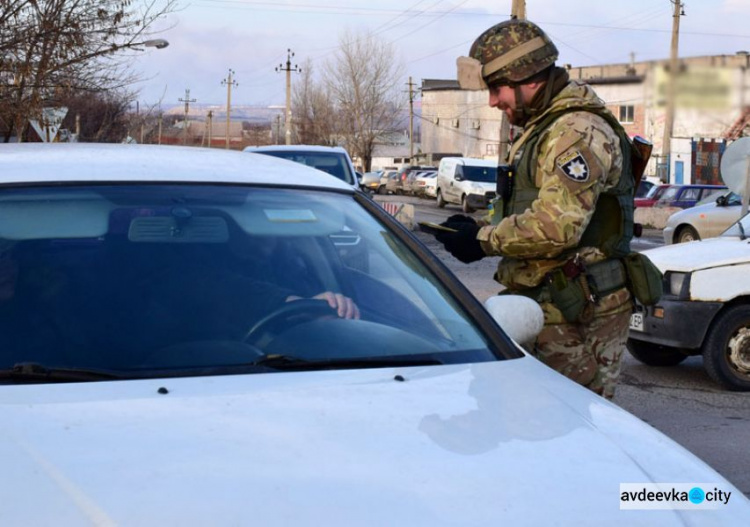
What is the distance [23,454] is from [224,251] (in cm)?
112

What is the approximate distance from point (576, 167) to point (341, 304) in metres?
1.03

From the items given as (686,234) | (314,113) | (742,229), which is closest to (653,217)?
(686,234)

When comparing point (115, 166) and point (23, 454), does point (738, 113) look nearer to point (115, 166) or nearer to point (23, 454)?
point (115, 166)

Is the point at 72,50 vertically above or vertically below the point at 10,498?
above

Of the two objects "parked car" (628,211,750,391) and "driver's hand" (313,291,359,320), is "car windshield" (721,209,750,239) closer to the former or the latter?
"parked car" (628,211,750,391)

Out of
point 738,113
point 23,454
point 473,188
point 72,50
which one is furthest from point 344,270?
point 473,188

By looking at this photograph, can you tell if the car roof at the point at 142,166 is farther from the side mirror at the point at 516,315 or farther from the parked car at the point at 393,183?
the parked car at the point at 393,183

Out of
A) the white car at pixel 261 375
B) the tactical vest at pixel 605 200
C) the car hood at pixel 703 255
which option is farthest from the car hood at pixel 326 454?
the car hood at pixel 703 255

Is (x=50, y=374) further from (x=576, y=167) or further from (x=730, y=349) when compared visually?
(x=730, y=349)

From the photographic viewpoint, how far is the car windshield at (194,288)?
280cm

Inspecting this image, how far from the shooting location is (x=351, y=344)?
2.98 meters

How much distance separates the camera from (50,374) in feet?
8.59

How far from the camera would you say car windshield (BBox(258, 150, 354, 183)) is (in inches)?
557

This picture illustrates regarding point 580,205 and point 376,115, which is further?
point 376,115
